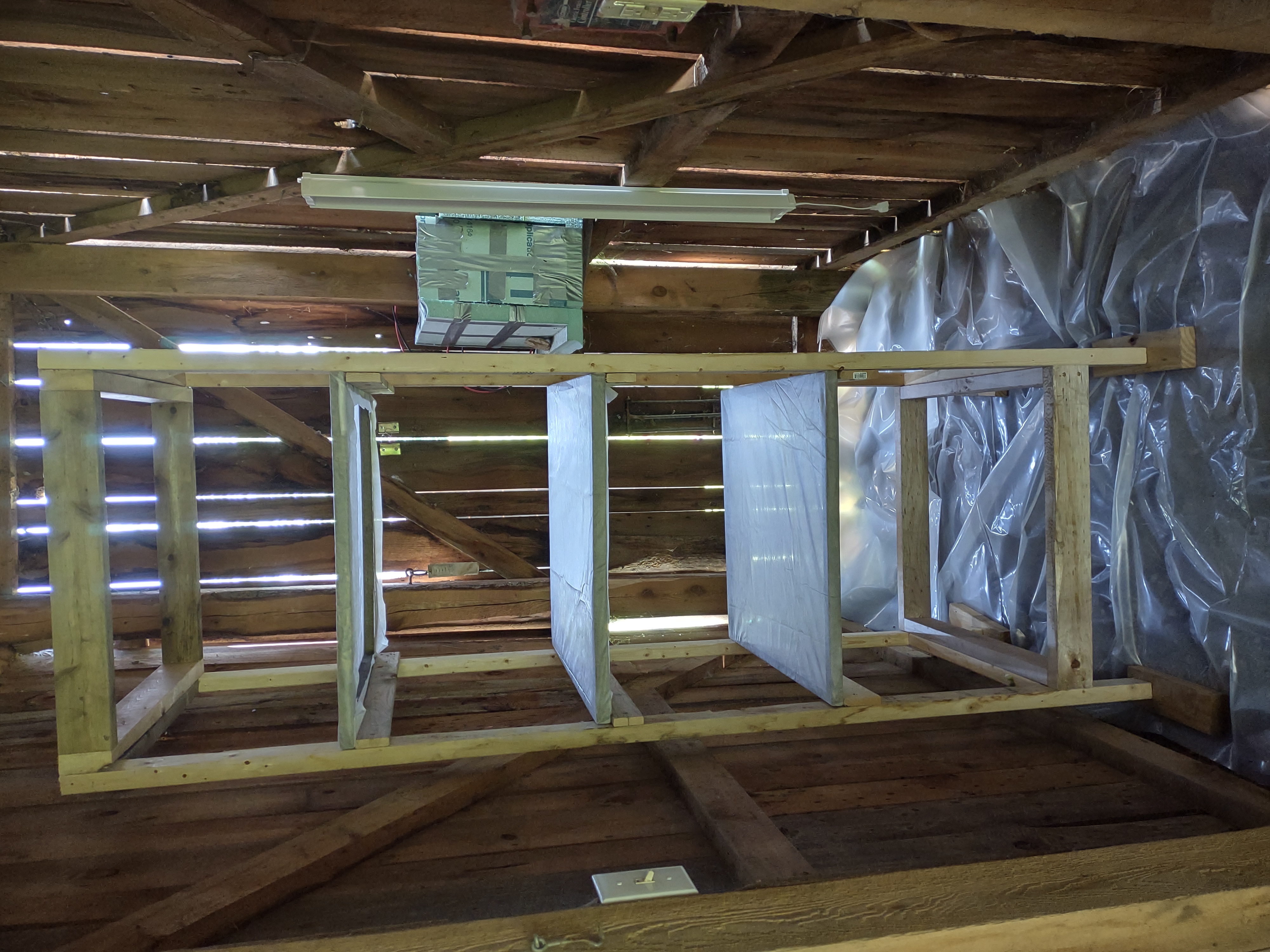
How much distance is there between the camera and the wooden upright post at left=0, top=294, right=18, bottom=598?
327 cm

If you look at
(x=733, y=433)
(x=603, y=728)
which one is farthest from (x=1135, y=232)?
(x=603, y=728)

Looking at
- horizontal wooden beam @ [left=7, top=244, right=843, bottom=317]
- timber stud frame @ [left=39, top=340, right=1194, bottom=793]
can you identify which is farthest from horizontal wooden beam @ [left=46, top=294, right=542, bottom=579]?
timber stud frame @ [left=39, top=340, right=1194, bottom=793]

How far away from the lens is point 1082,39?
189 centimetres

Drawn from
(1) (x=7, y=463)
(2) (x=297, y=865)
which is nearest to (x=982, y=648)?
(2) (x=297, y=865)

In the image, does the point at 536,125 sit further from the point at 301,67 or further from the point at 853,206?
the point at 853,206

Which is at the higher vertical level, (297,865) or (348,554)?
(348,554)

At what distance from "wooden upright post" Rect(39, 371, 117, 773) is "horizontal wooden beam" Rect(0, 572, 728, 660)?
1.57 meters

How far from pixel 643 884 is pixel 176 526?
5.26 feet

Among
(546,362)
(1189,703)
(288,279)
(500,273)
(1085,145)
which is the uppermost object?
(1085,145)

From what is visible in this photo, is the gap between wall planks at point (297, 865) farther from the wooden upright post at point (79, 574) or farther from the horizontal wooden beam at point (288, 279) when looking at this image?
the horizontal wooden beam at point (288, 279)

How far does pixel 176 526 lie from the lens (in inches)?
88.4

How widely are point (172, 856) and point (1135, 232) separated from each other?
2787 mm

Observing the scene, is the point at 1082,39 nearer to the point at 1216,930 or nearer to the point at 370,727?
the point at 1216,930

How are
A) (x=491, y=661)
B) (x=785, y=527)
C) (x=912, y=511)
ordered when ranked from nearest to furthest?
(x=785, y=527) < (x=491, y=661) < (x=912, y=511)
